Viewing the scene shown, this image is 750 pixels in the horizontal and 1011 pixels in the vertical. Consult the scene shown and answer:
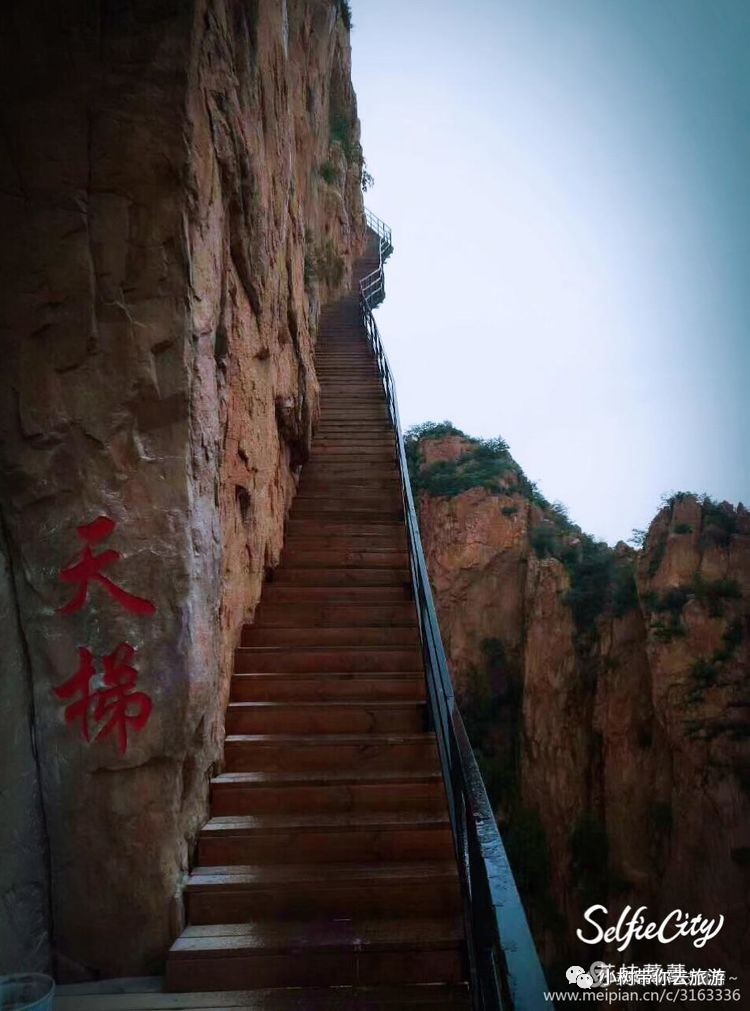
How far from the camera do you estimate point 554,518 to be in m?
19.4

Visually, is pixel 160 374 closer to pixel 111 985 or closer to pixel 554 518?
pixel 111 985

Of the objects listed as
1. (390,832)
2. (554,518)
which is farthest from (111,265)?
(554,518)

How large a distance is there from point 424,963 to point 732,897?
10.9 meters

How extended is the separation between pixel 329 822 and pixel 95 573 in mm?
1563

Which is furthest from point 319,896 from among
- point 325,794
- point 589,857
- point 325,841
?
point 589,857

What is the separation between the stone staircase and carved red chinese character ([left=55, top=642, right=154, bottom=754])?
0.77 metres

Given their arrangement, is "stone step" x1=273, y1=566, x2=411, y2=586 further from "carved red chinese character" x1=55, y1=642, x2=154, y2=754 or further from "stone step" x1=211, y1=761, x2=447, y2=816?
"carved red chinese character" x1=55, y1=642, x2=154, y2=754

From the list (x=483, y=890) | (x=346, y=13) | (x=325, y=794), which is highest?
(x=346, y=13)

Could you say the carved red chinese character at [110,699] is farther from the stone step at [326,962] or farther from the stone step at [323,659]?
the stone step at [323,659]

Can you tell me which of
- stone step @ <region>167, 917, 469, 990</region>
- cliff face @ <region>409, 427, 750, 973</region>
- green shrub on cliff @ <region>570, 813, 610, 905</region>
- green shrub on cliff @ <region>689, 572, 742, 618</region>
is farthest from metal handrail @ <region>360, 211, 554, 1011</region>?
green shrub on cliff @ <region>570, 813, 610, 905</region>

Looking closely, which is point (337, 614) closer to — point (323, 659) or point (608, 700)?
point (323, 659)

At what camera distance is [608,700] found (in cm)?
1487

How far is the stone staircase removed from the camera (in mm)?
2658

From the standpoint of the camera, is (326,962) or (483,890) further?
(326,962)
